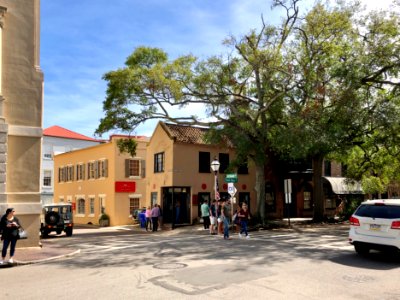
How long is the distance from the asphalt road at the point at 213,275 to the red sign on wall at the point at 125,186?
2263 centimetres

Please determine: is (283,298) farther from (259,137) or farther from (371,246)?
(259,137)

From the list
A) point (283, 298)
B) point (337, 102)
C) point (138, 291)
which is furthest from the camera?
point (337, 102)

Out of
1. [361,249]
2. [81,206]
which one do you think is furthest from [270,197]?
[361,249]

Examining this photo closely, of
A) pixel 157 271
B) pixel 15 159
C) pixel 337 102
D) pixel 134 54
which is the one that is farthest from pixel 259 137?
pixel 157 271

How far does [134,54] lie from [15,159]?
11429mm

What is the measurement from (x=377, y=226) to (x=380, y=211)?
0.46 m

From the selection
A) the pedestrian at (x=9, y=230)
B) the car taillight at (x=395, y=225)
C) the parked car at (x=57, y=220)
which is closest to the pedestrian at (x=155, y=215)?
the parked car at (x=57, y=220)

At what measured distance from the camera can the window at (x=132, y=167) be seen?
38.2 meters

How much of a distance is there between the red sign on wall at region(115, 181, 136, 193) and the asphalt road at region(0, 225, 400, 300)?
22.6m

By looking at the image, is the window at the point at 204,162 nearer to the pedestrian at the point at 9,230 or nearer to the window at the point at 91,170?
the window at the point at 91,170

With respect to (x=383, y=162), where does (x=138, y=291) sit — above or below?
below

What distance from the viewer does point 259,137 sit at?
26094 millimetres

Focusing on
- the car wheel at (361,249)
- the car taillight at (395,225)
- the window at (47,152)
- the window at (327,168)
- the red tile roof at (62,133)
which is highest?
the red tile roof at (62,133)

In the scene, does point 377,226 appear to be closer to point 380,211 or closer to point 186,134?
point 380,211
